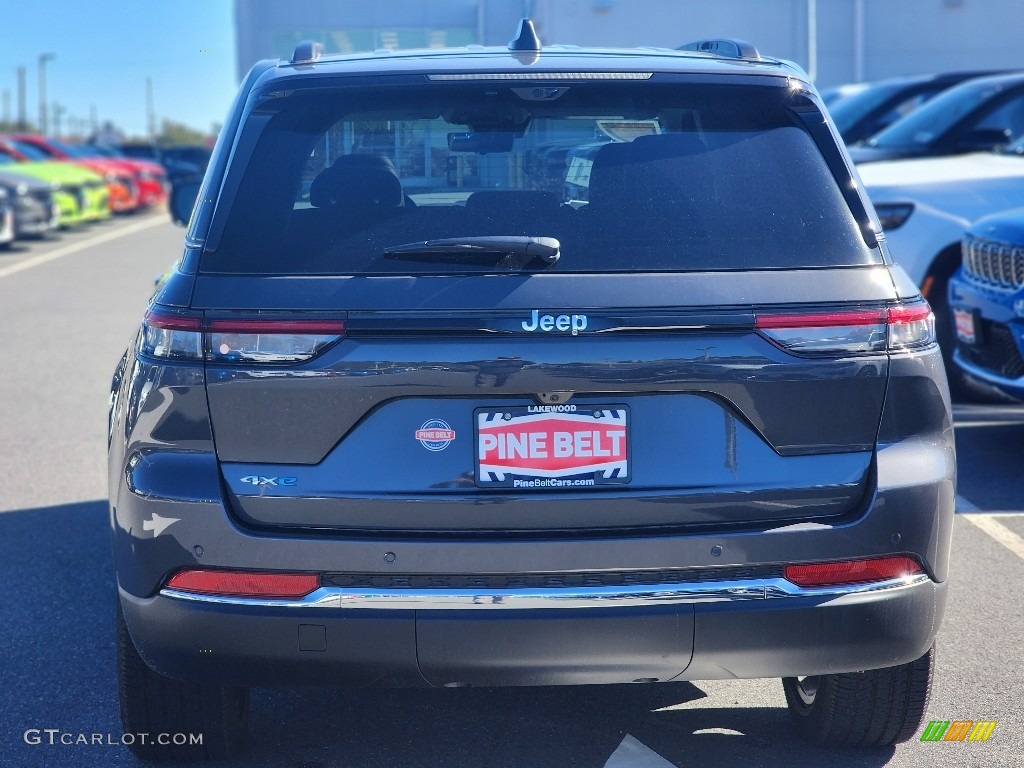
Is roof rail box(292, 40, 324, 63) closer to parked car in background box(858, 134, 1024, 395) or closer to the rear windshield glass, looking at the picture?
the rear windshield glass

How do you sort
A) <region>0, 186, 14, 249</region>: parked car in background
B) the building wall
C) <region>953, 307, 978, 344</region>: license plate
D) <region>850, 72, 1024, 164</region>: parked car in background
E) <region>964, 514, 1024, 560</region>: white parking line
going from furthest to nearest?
the building wall, <region>0, 186, 14, 249</region>: parked car in background, <region>850, 72, 1024, 164</region>: parked car in background, <region>953, 307, 978, 344</region>: license plate, <region>964, 514, 1024, 560</region>: white parking line

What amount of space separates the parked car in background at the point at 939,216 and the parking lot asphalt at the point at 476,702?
194cm

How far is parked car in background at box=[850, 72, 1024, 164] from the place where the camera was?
10.3 m

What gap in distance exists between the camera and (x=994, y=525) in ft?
18.9

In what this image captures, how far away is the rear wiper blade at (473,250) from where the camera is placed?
9.70 feet

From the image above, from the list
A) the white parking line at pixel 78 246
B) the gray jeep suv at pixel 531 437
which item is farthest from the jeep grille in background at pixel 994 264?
the white parking line at pixel 78 246

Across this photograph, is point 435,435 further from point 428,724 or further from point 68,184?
point 68,184

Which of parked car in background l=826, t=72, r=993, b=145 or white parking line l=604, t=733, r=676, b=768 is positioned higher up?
parked car in background l=826, t=72, r=993, b=145

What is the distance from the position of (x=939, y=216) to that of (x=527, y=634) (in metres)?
6.08

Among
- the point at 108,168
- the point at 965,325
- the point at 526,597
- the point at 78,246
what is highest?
the point at 526,597

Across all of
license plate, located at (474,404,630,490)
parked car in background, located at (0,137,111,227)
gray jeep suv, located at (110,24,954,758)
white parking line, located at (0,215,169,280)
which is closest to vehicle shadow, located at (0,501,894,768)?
gray jeep suv, located at (110,24,954,758)

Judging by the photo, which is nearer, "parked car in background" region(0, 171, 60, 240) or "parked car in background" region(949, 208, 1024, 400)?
"parked car in background" region(949, 208, 1024, 400)

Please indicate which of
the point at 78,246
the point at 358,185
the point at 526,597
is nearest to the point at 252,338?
the point at 358,185

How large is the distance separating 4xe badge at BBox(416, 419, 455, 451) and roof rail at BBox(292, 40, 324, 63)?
3.53 ft
